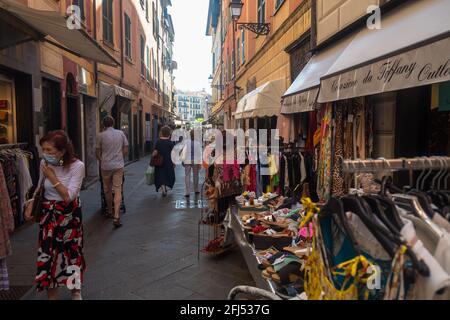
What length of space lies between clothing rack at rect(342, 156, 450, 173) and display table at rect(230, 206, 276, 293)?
3.76ft

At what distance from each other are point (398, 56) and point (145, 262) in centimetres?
352

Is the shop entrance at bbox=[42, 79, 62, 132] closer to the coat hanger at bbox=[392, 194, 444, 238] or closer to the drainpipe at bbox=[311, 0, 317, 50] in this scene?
the drainpipe at bbox=[311, 0, 317, 50]

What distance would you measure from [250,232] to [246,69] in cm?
1354

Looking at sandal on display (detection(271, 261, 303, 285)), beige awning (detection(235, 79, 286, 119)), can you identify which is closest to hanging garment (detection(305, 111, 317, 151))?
beige awning (detection(235, 79, 286, 119))

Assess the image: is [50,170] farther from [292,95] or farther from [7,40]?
[292,95]

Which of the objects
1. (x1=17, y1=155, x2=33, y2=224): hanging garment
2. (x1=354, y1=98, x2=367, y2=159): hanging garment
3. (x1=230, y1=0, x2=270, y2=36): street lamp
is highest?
(x1=230, y1=0, x2=270, y2=36): street lamp

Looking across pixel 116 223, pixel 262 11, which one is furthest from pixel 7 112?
pixel 262 11

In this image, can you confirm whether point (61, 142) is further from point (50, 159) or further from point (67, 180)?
point (67, 180)

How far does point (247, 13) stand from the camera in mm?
15570

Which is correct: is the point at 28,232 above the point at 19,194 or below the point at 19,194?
below

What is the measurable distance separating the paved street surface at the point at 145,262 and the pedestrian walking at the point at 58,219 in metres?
0.58

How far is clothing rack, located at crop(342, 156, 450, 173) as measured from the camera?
1.81 meters
